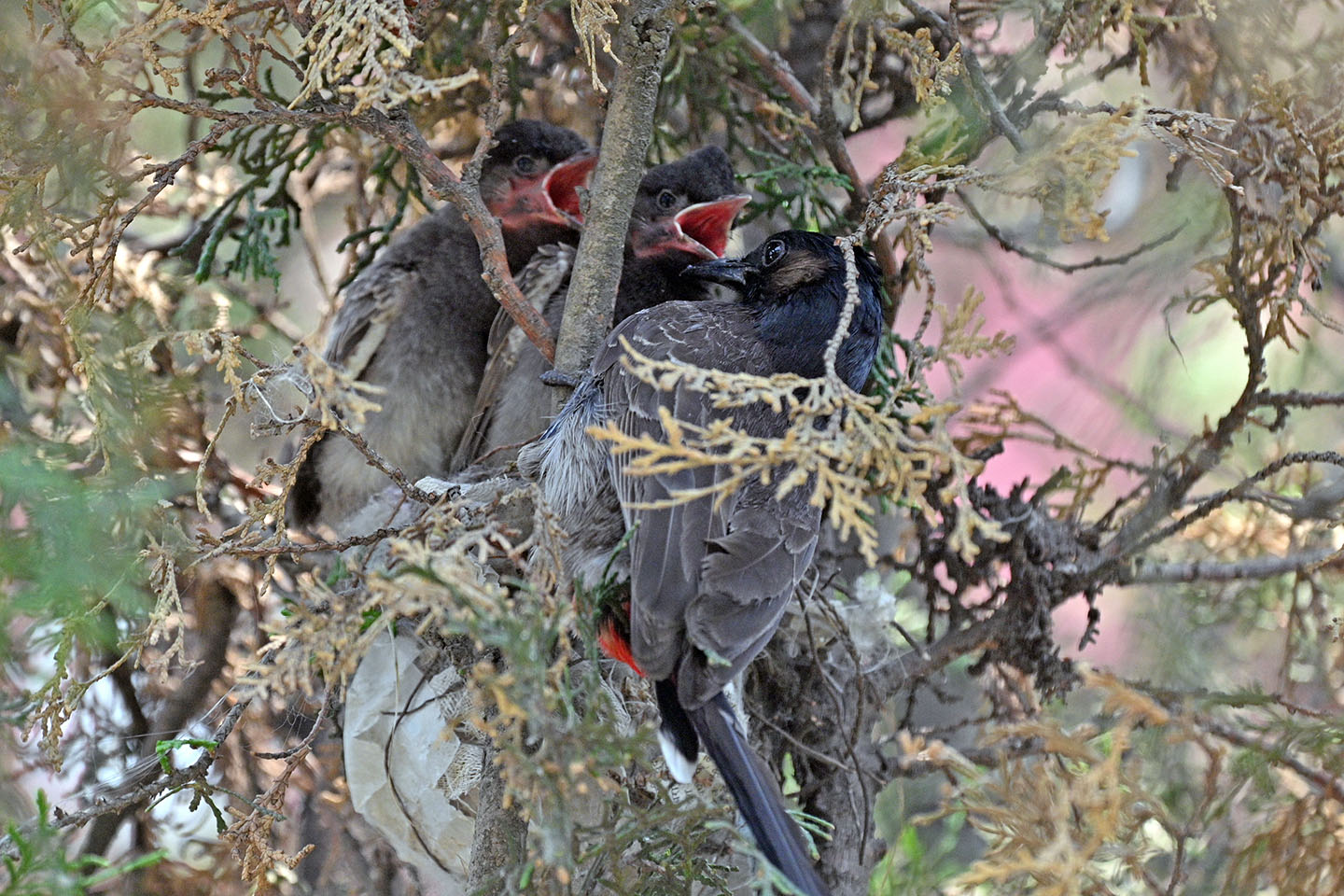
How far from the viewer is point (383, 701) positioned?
265 cm

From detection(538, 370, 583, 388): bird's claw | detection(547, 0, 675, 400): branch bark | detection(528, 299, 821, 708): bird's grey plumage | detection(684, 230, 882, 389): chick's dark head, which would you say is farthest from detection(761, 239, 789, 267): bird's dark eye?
detection(538, 370, 583, 388): bird's claw

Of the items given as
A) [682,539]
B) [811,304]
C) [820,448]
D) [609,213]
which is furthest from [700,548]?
[609,213]

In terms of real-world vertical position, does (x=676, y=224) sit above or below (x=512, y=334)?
above

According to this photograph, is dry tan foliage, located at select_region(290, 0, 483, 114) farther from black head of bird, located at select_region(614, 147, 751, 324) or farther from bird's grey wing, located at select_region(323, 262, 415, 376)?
bird's grey wing, located at select_region(323, 262, 415, 376)

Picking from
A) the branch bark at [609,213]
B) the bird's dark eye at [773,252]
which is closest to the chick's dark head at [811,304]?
the bird's dark eye at [773,252]

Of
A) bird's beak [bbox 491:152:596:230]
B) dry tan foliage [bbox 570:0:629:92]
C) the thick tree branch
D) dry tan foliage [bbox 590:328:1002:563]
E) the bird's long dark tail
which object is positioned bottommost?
the thick tree branch

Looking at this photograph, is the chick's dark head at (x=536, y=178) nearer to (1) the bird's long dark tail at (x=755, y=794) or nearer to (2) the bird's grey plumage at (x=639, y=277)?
(2) the bird's grey plumage at (x=639, y=277)

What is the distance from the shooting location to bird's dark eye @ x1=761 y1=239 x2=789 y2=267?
266 cm

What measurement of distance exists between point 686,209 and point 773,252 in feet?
1.69

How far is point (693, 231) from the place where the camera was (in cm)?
321

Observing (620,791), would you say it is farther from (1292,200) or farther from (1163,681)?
(1163,681)

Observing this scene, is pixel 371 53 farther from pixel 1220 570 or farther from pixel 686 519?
pixel 1220 570

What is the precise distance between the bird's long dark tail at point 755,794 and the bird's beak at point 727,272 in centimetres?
118

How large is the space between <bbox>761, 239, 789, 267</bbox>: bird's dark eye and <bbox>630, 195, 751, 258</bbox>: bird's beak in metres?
Result: 0.40
